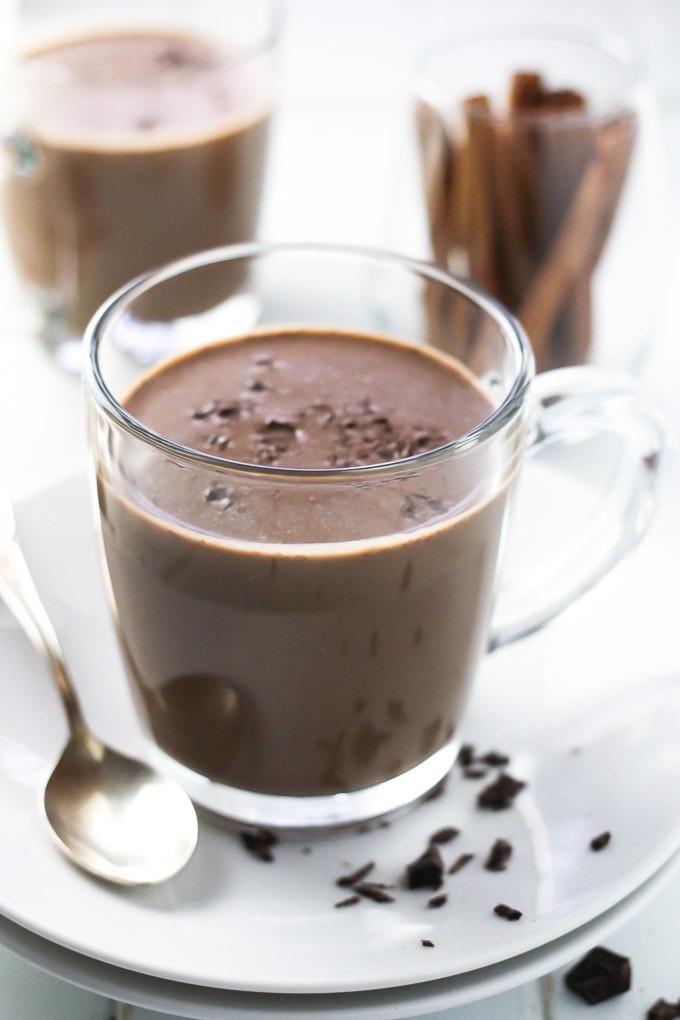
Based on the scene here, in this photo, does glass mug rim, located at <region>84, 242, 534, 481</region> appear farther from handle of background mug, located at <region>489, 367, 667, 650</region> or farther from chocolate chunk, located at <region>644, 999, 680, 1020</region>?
chocolate chunk, located at <region>644, 999, 680, 1020</region>

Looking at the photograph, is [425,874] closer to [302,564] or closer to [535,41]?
[302,564]

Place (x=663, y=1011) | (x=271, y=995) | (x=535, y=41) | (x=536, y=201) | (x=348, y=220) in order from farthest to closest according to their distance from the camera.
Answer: (x=348, y=220) < (x=535, y=41) < (x=536, y=201) < (x=663, y=1011) < (x=271, y=995)

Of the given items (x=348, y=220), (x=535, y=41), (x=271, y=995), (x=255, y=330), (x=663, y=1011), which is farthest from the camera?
(x=348, y=220)

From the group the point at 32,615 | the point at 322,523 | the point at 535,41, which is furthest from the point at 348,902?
the point at 535,41

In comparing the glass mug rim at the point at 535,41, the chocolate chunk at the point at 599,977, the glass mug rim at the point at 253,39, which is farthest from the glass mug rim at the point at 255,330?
the glass mug rim at the point at 253,39

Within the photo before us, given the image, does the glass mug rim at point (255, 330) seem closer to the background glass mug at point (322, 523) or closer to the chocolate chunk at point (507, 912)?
the background glass mug at point (322, 523)

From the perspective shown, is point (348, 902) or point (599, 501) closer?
point (348, 902)

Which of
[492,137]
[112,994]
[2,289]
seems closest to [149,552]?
[112,994]
